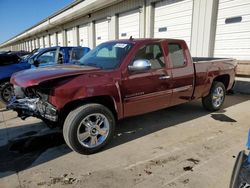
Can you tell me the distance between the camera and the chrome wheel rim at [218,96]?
235 inches

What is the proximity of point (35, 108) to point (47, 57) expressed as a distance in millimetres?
5934

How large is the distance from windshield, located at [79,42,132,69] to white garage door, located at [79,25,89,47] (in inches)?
576

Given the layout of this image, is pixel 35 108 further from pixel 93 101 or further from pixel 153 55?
pixel 153 55

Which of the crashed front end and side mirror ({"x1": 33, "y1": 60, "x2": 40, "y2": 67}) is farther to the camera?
side mirror ({"x1": 33, "y1": 60, "x2": 40, "y2": 67})

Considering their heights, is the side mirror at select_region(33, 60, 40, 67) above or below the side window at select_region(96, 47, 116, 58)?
below

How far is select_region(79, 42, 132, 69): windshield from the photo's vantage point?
4082 mm

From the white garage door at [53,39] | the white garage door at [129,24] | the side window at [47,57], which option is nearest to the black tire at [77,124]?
the side window at [47,57]

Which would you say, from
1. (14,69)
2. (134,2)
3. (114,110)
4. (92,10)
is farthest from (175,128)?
(92,10)

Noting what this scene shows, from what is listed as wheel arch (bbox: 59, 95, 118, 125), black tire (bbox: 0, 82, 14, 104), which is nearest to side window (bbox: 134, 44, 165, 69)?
wheel arch (bbox: 59, 95, 118, 125)

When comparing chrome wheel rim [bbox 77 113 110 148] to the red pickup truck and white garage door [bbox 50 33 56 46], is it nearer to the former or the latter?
the red pickup truck

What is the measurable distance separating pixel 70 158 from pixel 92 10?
14355 mm

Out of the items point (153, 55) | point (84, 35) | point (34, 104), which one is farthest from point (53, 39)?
point (34, 104)

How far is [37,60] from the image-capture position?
28.2 feet

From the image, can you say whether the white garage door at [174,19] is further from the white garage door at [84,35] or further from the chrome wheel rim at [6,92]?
the white garage door at [84,35]
